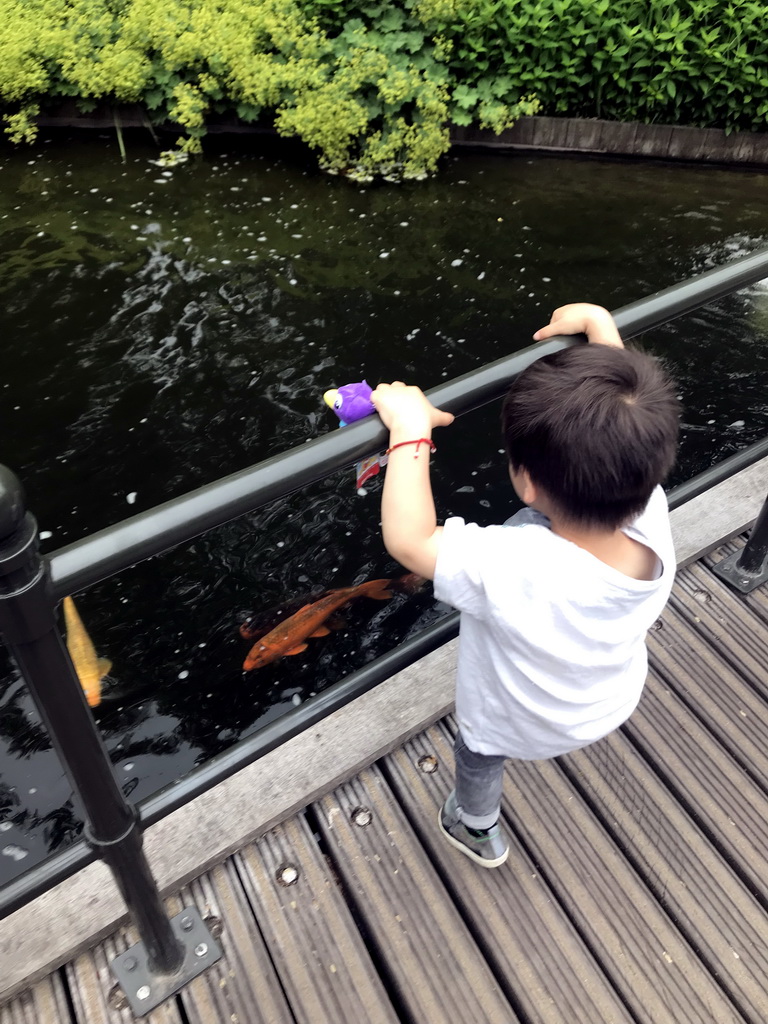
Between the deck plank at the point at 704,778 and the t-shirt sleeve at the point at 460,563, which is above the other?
the t-shirt sleeve at the point at 460,563

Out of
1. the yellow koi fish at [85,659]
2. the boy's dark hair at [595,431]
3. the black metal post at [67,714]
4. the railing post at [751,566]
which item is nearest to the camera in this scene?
the black metal post at [67,714]

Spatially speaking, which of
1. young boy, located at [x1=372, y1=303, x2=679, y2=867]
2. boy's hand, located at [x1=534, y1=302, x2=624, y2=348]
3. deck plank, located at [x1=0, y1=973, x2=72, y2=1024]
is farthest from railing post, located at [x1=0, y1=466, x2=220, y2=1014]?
boy's hand, located at [x1=534, y1=302, x2=624, y2=348]

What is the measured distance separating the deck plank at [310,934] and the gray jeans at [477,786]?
291 millimetres

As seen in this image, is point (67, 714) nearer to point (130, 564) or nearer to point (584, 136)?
point (130, 564)

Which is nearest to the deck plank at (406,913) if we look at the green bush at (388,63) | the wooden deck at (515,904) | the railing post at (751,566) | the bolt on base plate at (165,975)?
the wooden deck at (515,904)

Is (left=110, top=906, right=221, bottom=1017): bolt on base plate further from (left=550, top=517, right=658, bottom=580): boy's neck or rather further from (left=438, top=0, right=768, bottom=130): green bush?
(left=438, top=0, right=768, bottom=130): green bush

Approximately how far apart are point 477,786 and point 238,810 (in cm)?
48

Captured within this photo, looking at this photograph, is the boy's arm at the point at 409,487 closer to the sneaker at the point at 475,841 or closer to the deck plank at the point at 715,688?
the sneaker at the point at 475,841

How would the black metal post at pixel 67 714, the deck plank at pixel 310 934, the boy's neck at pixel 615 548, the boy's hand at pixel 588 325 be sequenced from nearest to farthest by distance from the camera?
the black metal post at pixel 67 714 → the boy's neck at pixel 615 548 → the boy's hand at pixel 588 325 → the deck plank at pixel 310 934

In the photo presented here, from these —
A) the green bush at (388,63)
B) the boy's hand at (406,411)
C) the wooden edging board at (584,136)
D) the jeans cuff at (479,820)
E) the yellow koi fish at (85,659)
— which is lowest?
the yellow koi fish at (85,659)

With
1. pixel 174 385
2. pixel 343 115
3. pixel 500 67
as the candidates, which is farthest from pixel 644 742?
pixel 500 67

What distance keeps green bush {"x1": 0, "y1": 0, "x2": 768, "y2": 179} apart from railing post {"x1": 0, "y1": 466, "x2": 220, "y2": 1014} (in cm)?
611

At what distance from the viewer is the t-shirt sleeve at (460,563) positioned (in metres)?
1.03

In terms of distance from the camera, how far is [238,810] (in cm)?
152
